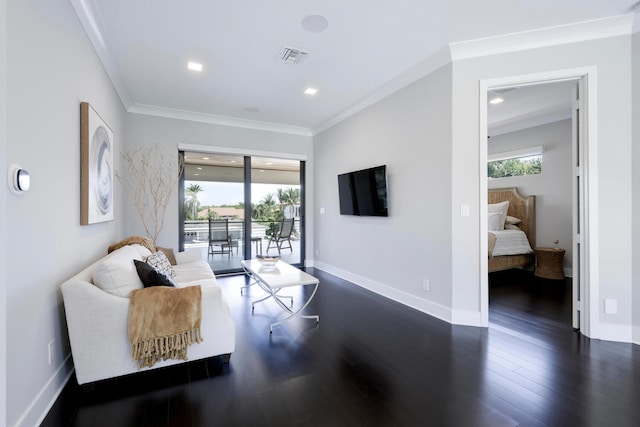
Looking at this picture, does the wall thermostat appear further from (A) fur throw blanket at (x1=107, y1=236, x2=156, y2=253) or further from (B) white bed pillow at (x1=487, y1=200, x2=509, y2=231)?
(B) white bed pillow at (x1=487, y1=200, x2=509, y2=231)

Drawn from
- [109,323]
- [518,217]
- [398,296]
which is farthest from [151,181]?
[518,217]

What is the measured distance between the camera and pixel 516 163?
570 cm

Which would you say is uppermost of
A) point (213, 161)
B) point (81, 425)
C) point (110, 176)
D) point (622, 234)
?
point (213, 161)

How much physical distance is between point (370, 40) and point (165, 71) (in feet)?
7.86

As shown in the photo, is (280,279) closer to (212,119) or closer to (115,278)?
(115,278)

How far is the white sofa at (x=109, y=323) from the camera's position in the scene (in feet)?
5.98

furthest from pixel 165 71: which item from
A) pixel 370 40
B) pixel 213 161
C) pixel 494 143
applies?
pixel 494 143

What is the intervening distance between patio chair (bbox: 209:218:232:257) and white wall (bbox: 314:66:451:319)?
2099 millimetres

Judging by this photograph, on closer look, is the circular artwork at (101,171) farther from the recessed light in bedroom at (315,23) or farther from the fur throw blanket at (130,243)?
the recessed light in bedroom at (315,23)

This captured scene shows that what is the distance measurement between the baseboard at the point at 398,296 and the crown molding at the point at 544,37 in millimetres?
2649

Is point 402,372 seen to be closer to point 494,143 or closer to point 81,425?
point 81,425

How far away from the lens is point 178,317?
2.01m

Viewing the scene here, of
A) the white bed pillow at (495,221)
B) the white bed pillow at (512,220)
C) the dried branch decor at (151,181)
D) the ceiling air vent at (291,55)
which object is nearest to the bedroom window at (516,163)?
the white bed pillow at (512,220)

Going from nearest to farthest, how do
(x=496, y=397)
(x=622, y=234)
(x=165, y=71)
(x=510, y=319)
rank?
(x=496, y=397), (x=622, y=234), (x=510, y=319), (x=165, y=71)
